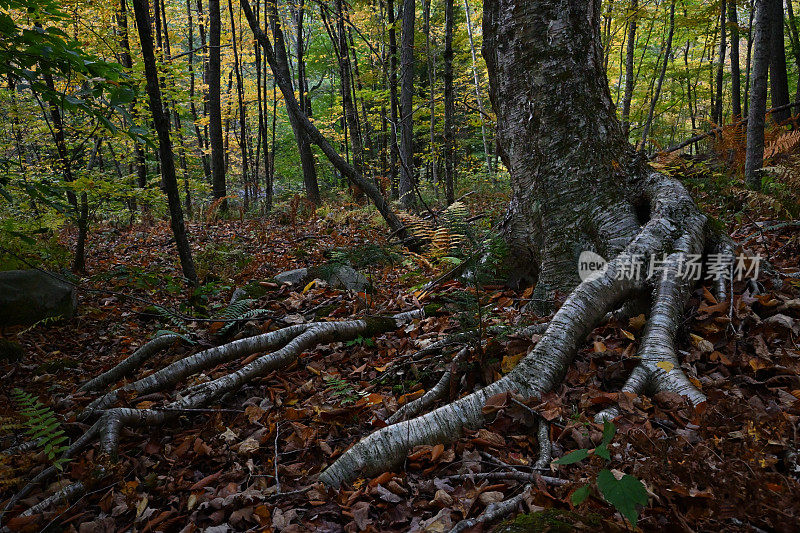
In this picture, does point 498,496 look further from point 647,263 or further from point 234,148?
point 234,148

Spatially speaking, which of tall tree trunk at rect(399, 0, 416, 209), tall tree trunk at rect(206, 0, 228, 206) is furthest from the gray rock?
tall tree trunk at rect(206, 0, 228, 206)

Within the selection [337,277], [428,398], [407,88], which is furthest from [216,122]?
[428,398]

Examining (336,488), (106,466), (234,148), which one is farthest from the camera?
(234,148)

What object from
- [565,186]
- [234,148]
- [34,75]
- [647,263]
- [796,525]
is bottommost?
[796,525]

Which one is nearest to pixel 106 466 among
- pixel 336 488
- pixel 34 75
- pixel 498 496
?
pixel 336 488

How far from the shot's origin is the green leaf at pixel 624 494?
124 centimetres

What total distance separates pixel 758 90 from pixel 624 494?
18.0ft

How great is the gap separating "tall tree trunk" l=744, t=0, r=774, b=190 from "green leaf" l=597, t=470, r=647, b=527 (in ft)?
16.5

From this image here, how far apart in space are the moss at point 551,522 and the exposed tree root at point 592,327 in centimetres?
77

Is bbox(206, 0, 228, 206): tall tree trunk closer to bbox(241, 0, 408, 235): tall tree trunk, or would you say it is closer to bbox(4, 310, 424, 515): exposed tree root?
bbox(241, 0, 408, 235): tall tree trunk

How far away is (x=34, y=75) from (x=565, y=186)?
14.0 feet

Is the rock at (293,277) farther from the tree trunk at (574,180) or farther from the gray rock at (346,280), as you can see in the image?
the tree trunk at (574,180)

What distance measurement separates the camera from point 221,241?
339 inches

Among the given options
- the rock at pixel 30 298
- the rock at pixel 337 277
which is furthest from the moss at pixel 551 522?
the rock at pixel 30 298
